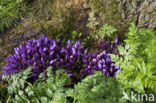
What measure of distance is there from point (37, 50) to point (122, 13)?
188 cm

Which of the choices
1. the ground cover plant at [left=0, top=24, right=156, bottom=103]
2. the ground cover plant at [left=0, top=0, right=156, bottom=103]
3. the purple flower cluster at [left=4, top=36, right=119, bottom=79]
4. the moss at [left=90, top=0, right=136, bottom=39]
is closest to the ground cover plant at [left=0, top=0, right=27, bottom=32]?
the ground cover plant at [left=0, top=0, right=156, bottom=103]

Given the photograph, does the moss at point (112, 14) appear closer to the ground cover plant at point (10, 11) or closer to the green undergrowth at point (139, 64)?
the green undergrowth at point (139, 64)

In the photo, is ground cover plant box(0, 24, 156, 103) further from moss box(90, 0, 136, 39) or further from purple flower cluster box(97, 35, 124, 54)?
moss box(90, 0, 136, 39)

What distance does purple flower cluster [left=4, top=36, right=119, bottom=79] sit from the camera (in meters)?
3.35

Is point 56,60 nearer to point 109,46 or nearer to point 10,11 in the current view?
point 109,46

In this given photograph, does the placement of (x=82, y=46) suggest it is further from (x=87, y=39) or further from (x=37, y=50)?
(x=37, y=50)

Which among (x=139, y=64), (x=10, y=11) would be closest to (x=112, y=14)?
(x=139, y=64)

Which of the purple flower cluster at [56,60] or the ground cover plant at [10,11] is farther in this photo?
the ground cover plant at [10,11]

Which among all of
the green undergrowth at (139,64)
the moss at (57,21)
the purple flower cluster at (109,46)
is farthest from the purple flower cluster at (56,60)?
the green undergrowth at (139,64)

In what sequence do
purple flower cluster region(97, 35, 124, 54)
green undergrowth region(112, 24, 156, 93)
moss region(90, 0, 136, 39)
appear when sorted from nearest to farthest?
green undergrowth region(112, 24, 156, 93) < purple flower cluster region(97, 35, 124, 54) < moss region(90, 0, 136, 39)

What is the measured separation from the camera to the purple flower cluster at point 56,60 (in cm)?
335

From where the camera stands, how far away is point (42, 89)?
2.61 m

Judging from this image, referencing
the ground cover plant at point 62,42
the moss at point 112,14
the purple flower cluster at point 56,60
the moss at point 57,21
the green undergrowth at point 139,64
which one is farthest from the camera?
the moss at point 57,21

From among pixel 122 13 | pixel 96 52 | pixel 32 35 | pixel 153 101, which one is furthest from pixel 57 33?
pixel 153 101
